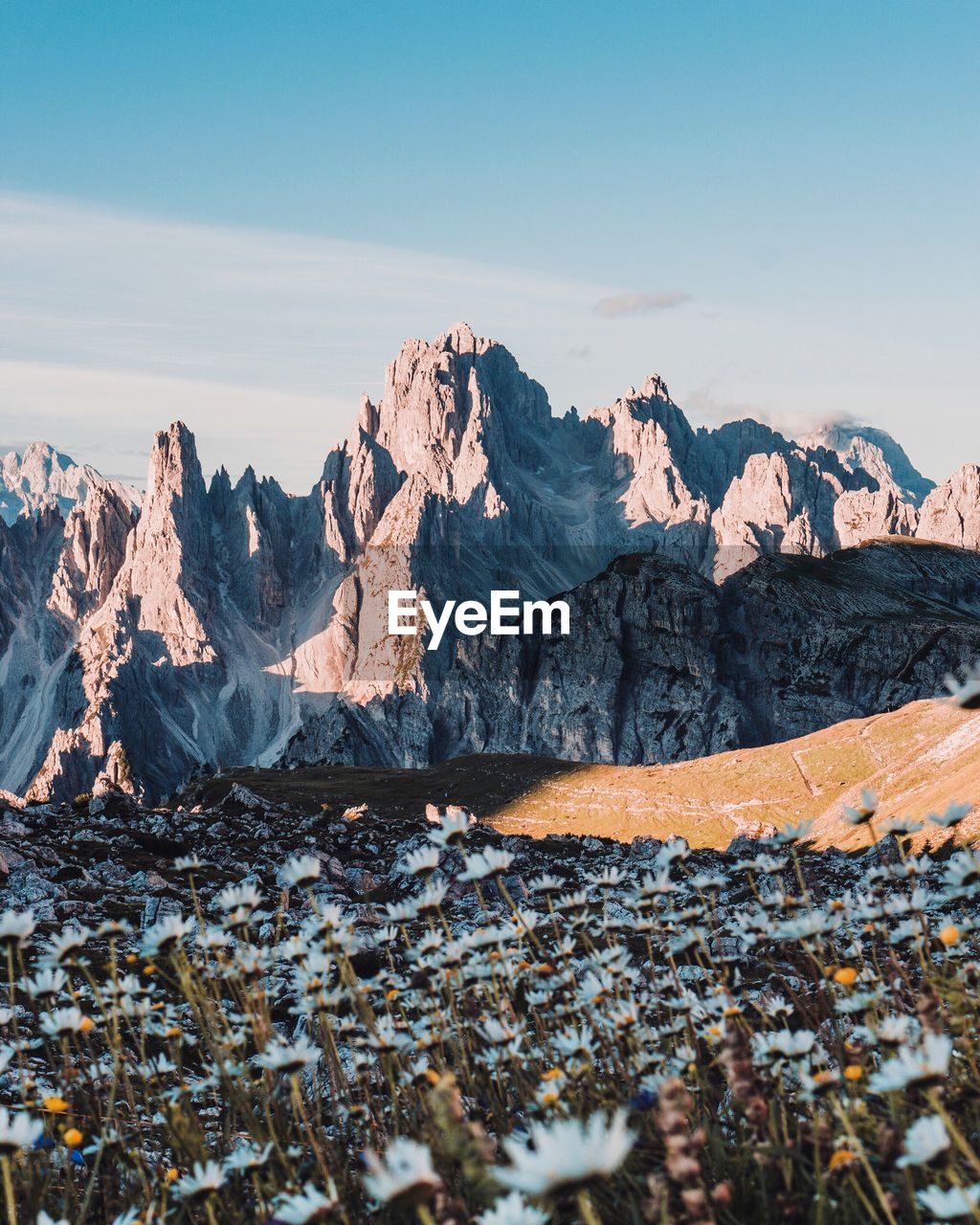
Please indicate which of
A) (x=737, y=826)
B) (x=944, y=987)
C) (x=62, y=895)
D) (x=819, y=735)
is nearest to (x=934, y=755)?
(x=737, y=826)

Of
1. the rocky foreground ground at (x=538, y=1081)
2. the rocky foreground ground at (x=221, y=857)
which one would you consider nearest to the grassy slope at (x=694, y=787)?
the rocky foreground ground at (x=221, y=857)

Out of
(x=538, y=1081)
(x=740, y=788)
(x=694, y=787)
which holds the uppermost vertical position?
(x=538, y=1081)

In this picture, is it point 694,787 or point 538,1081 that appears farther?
point 694,787

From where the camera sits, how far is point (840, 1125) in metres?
5.61

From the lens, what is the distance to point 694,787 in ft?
392

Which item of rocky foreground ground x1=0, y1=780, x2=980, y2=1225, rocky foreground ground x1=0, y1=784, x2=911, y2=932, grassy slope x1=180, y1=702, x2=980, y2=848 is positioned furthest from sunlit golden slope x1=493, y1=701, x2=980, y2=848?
rocky foreground ground x1=0, y1=780, x2=980, y2=1225

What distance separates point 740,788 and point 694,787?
242 inches

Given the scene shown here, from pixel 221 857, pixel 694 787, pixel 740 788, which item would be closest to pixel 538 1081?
pixel 221 857

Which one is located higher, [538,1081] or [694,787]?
[538,1081]

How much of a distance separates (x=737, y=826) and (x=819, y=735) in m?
32.7

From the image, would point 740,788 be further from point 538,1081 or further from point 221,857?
point 538,1081

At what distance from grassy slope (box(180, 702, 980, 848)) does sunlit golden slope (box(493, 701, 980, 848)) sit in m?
0.16

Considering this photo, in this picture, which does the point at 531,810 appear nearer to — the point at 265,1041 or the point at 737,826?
the point at 737,826

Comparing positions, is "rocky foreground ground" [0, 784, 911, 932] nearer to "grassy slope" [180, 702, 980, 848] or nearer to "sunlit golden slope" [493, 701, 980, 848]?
"grassy slope" [180, 702, 980, 848]
